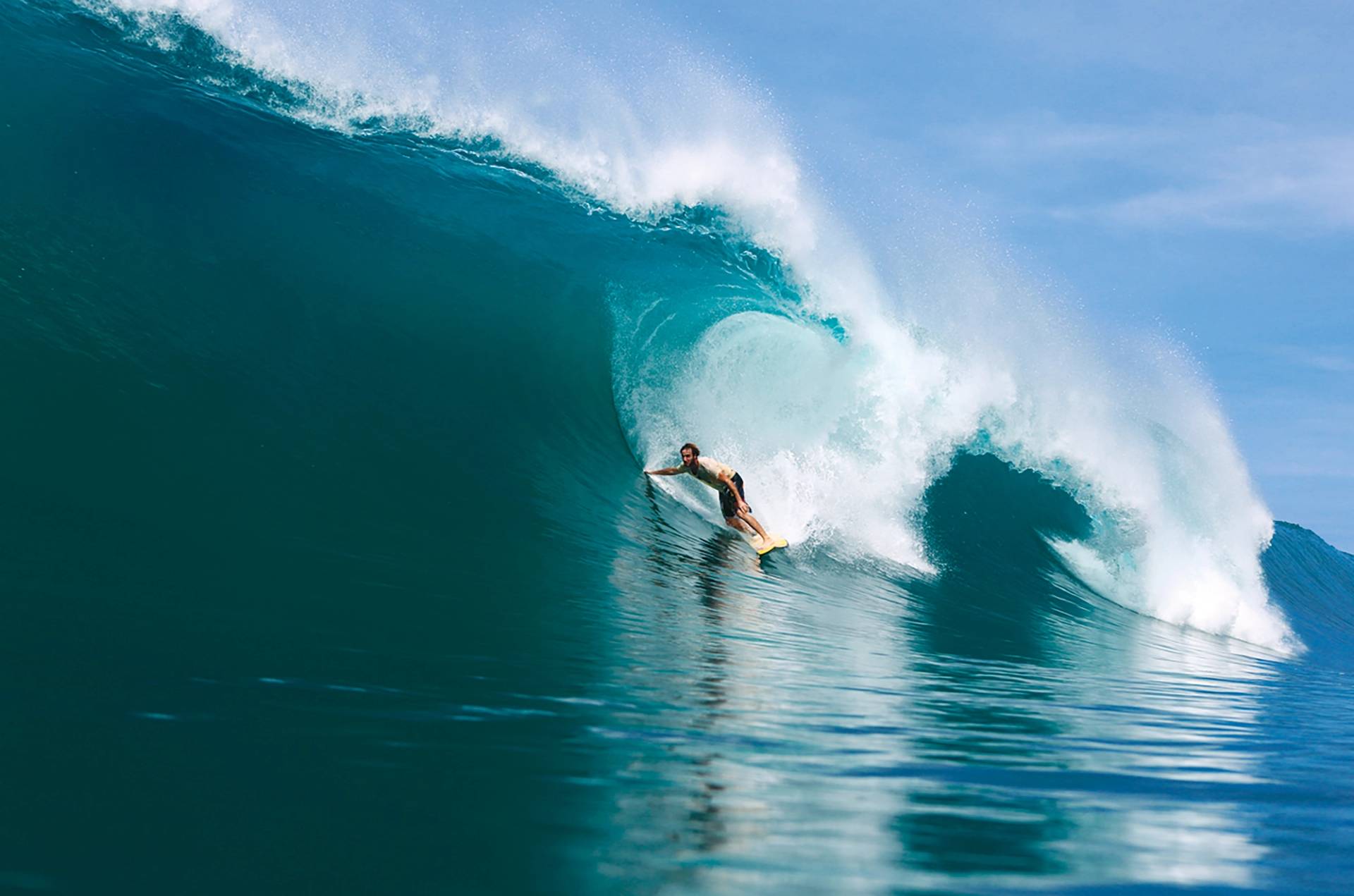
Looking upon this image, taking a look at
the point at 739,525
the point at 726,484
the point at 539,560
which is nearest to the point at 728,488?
the point at 726,484

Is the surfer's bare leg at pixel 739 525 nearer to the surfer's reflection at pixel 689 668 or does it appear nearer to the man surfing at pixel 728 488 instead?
the man surfing at pixel 728 488

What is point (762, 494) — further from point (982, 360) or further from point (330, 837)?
point (330, 837)

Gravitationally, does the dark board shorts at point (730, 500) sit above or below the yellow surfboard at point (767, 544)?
above

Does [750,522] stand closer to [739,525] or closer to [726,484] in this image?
[739,525]

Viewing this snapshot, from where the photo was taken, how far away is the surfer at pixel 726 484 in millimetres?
9250

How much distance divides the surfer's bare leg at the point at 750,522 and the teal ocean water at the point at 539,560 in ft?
1.64

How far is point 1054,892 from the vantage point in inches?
78.9

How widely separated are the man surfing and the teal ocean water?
370 mm

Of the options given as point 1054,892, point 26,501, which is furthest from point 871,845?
point 26,501

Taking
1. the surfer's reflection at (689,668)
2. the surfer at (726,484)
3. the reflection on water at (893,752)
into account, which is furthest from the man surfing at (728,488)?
the reflection on water at (893,752)

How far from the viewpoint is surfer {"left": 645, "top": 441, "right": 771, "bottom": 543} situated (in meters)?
9.25

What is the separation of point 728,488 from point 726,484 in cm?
5

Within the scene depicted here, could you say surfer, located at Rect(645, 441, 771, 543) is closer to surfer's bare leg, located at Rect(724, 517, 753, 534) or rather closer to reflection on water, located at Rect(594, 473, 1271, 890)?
surfer's bare leg, located at Rect(724, 517, 753, 534)

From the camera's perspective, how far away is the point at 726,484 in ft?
30.6
